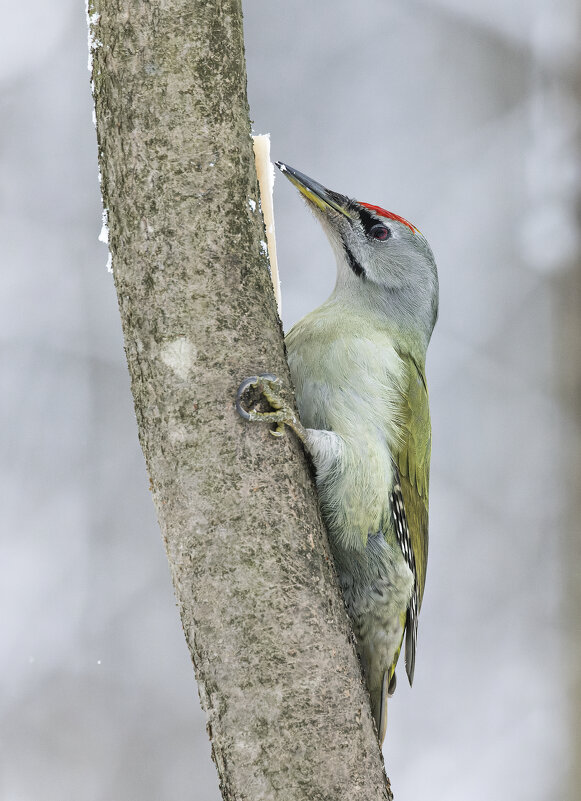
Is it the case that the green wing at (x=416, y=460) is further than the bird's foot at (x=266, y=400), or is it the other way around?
the green wing at (x=416, y=460)

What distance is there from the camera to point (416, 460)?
1.77 meters

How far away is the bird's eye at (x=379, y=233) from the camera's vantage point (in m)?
2.02

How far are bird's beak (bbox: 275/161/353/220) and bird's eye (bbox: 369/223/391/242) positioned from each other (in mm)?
64

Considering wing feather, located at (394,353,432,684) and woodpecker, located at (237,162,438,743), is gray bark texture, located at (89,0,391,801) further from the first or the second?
wing feather, located at (394,353,432,684)

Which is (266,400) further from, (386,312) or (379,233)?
(379,233)

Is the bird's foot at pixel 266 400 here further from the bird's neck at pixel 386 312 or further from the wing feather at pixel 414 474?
the bird's neck at pixel 386 312

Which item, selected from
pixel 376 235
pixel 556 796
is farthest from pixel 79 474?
pixel 556 796

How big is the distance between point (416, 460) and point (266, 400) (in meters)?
0.73

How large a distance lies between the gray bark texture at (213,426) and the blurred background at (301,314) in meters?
1.88

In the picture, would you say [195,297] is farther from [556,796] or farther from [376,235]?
[556,796]

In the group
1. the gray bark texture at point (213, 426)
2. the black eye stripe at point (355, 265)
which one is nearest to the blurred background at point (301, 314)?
the black eye stripe at point (355, 265)

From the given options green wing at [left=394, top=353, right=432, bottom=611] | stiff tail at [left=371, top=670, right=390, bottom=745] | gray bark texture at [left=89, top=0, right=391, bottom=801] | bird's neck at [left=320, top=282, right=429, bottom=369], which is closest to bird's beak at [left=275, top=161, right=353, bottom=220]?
bird's neck at [left=320, top=282, right=429, bottom=369]

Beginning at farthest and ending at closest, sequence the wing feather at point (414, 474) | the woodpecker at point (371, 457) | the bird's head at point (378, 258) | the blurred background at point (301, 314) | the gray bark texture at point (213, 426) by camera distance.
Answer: the blurred background at point (301, 314) < the bird's head at point (378, 258) < the wing feather at point (414, 474) < the woodpecker at point (371, 457) < the gray bark texture at point (213, 426)

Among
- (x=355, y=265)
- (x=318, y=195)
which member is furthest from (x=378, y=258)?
(x=318, y=195)
